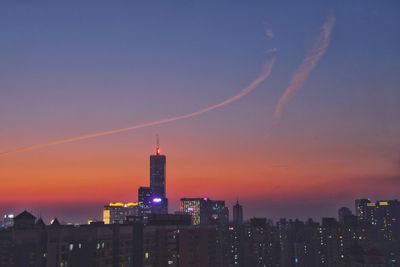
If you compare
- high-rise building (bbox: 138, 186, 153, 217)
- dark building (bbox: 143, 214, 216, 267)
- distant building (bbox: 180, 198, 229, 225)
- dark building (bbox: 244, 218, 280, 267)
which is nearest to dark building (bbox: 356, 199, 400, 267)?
dark building (bbox: 244, 218, 280, 267)

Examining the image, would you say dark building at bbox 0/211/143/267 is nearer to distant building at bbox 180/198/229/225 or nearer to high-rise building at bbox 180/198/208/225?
distant building at bbox 180/198/229/225

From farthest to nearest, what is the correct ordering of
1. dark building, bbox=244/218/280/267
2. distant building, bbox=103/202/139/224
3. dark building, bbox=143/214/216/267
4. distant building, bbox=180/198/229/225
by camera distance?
distant building, bbox=180/198/229/225
distant building, bbox=103/202/139/224
dark building, bbox=244/218/280/267
dark building, bbox=143/214/216/267

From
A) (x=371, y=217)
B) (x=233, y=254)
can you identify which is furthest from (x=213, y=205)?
(x=233, y=254)

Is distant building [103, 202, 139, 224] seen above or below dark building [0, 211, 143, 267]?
above

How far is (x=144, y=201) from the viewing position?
163m

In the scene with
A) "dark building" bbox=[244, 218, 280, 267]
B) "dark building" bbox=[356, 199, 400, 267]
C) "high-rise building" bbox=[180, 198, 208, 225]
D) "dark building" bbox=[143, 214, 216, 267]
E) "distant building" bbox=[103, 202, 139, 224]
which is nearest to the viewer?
"dark building" bbox=[143, 214, 216, 267]

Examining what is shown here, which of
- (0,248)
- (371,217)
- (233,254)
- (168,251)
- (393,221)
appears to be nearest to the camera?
(0,248)

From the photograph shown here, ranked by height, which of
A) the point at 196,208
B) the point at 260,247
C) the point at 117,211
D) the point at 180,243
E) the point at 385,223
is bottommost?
the point at 260,247

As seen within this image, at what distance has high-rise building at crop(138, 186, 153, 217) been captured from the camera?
509 feet

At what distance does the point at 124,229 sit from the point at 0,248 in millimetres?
13309

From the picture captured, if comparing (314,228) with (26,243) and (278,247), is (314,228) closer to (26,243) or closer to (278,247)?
(278,247)

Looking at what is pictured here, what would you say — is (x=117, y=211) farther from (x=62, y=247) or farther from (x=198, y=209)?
(x=62, y=247)

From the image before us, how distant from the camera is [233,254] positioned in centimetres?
10162

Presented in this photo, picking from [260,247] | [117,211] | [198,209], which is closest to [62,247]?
[260,247]
